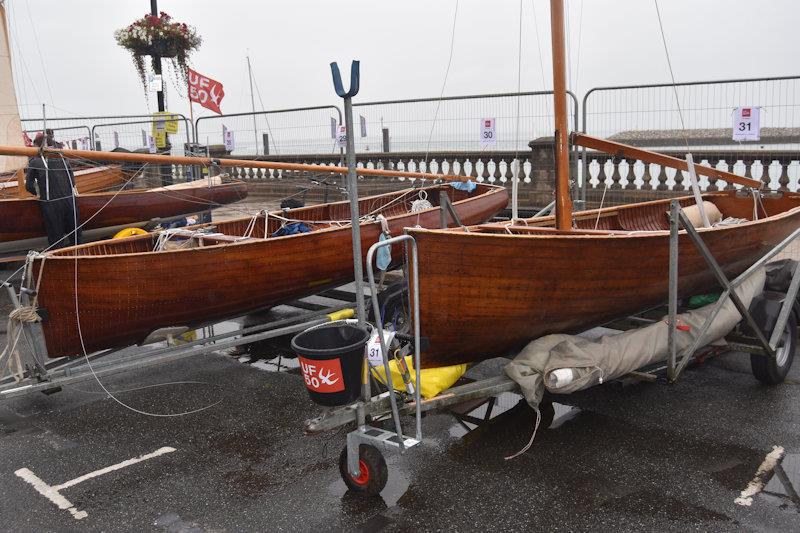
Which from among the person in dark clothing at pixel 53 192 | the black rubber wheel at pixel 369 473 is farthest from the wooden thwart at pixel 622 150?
the person in dark clothing at pixel 53 192

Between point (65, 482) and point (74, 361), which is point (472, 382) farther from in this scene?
point (74, 361)

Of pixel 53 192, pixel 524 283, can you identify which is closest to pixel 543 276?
pixel 524 283

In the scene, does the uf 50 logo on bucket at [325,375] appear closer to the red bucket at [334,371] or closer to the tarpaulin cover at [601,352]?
the red bucket at [334,371]

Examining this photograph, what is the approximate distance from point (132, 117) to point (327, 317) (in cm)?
1433

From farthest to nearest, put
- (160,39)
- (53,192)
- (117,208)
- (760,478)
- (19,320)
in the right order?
1. (160,39)
2. (117,208)
3. (53,192)
4. (19,320)
5. (760,478)

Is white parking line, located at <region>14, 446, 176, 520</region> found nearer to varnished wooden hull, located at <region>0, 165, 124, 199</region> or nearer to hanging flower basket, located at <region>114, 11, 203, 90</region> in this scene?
varnished wooden hull, located at <region>0, 165, 124, 199</region>

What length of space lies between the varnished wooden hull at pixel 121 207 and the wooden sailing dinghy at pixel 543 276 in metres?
6.18

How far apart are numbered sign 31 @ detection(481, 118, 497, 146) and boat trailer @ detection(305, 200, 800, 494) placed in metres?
6.10

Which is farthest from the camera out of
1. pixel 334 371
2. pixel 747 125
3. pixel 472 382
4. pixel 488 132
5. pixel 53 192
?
pixel 488 132

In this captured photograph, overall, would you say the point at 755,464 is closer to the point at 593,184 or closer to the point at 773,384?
the point at 773,384

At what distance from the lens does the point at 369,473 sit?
3.60 m

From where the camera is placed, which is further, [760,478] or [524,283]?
[524,283]

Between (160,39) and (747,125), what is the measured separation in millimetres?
12255

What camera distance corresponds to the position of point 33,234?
383 inches
